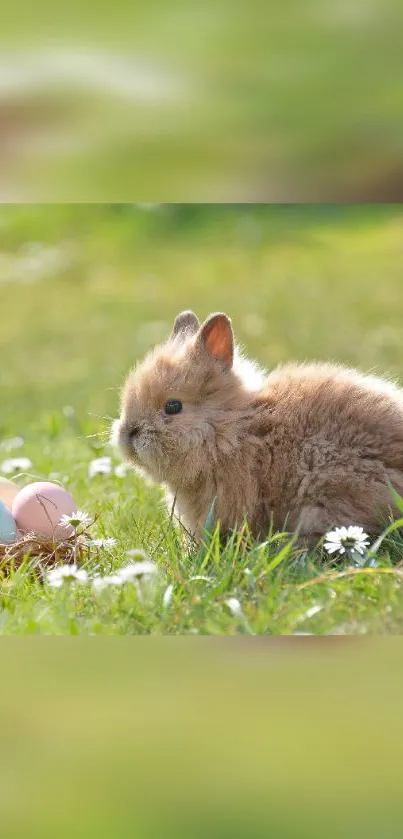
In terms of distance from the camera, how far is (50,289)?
912 centimetres

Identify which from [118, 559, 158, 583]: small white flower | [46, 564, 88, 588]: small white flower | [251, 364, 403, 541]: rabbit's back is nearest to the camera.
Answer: [118, 559, 158, 583]: small white flower

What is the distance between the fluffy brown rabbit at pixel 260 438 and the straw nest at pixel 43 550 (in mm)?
327

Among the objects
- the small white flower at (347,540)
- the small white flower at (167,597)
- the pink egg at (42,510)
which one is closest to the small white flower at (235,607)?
the small white flower at (167,597)

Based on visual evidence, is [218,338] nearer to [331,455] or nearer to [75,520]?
[331,455]

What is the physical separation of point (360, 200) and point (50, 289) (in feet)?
28.3

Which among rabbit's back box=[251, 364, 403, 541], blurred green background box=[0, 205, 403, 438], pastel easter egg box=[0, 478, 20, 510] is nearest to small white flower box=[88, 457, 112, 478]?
pastel easter egg box=[0, 478, 20, 510]

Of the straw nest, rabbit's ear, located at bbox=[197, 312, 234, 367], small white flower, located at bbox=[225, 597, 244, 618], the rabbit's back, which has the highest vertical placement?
rabbit's ear, located at bbox=[197, 312, 234, 367]

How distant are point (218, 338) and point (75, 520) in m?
0.73

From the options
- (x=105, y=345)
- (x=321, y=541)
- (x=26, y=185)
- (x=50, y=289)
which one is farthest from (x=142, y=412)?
(x=50, y=289)

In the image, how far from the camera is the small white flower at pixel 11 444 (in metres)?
4.78

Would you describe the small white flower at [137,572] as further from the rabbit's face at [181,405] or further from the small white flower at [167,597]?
the rabbit's face at [181,405]

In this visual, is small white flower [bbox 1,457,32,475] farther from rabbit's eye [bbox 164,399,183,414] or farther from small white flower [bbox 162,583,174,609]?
small white flower [bbox 162,583,174,609]

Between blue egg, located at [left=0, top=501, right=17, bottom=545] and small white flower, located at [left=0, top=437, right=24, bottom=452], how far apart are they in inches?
63.5

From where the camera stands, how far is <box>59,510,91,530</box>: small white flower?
10.0 ft
